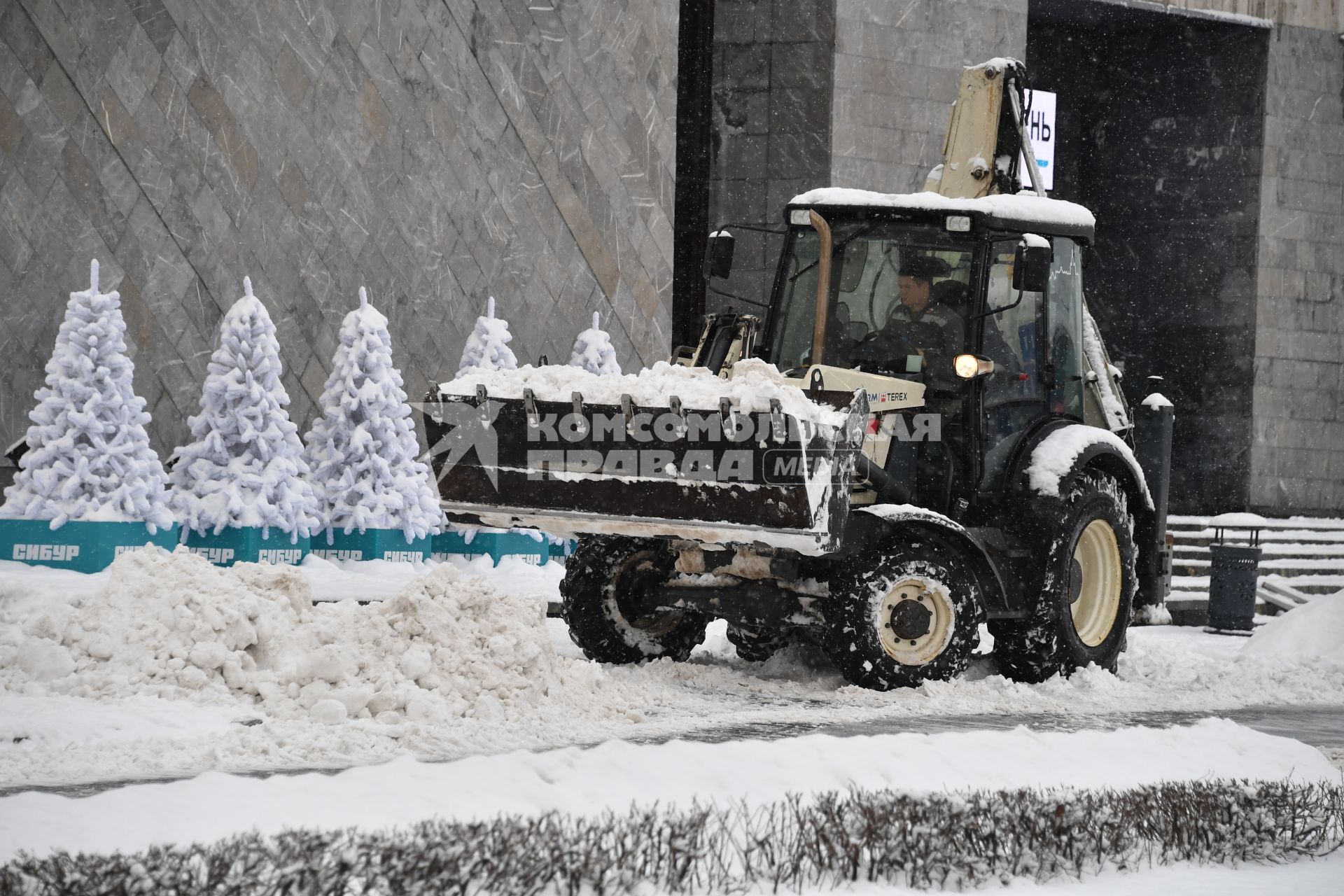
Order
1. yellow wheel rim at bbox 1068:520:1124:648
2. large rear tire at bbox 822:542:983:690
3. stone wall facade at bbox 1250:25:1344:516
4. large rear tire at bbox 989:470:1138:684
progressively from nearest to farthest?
large rear tire at bbox 822:542:983:690
large rear tire at bbox 989:470:1138:684
yellow wheel rim at bbox 1068:520:1124:648
stone wall facade at bbox 1250:25:1344:516

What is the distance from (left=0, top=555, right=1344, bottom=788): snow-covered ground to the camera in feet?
25.7

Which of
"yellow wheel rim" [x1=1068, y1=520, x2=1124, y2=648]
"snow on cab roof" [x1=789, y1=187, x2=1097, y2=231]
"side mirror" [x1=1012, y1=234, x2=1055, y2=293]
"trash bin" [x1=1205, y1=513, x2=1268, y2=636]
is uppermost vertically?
"snow on cab roof" [x1=789, y1=187, x2=1097, y2=231]

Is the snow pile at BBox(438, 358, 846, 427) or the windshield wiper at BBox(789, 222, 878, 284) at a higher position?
the windshield wiper at BBox(789, 222, 878, 284)

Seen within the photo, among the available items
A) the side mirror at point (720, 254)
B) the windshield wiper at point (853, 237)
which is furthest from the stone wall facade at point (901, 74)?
the windshield wiper at point (853, 237)

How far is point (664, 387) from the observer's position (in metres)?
9.75

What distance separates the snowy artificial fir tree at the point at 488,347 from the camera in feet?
67.3

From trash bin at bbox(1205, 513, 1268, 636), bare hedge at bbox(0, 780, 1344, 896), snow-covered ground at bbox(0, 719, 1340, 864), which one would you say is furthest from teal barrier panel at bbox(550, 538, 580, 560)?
bare hedge at bbox(0, 780, 1344, 896)

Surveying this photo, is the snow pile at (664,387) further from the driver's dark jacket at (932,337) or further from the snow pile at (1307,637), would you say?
the snow pile at (1307,637)

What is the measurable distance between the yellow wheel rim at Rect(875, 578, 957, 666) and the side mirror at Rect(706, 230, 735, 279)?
254 cm

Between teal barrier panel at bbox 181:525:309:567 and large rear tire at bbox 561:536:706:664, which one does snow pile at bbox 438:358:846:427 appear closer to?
large rear tire at bbox 561:536:706:664

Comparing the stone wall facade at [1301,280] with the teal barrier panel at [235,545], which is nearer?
the teal barrier panel at [235,545]

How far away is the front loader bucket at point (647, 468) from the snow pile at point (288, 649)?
Answer: 1.94 ft

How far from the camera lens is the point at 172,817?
17.1 feet

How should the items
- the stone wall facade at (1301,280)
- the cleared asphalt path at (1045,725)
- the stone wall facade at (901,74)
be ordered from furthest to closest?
the stone wall facade at (1301,280)
the stone wall facade at (901,74)
the cleared asphalt path at (1045,725)
